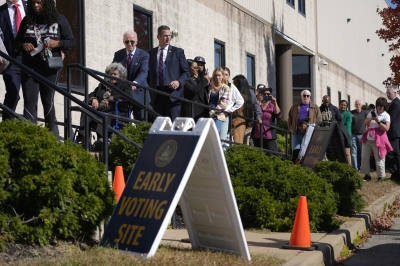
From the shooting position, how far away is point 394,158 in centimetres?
1750

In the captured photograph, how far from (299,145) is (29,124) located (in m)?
9.08

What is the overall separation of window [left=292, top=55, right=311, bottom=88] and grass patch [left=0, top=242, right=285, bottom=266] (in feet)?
77.8

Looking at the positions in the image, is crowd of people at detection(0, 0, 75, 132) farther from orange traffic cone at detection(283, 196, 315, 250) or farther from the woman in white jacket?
the woman in white jacket

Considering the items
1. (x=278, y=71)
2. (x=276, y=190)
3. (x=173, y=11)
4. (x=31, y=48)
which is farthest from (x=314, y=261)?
(x=278, y=71)

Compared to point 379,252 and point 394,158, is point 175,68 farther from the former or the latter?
point 394,158

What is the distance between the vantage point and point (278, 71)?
27.4 m

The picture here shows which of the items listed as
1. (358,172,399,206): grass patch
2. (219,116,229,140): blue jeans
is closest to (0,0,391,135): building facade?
(219,116,229,140): blue jeans

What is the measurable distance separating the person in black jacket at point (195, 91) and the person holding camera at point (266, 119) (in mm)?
2773

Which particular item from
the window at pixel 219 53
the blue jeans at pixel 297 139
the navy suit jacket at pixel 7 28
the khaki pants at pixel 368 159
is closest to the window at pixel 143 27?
the blue jeans at pixel 297 139

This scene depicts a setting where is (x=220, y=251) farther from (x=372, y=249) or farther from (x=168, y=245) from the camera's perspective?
(x=372, y=249)

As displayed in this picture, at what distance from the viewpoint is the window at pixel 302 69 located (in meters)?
30.0

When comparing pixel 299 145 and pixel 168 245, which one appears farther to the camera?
pixel 299 145

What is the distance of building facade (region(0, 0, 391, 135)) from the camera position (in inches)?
524

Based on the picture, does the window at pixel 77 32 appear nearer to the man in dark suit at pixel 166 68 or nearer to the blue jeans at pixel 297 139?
the man in dark suit at pixel 166 68
